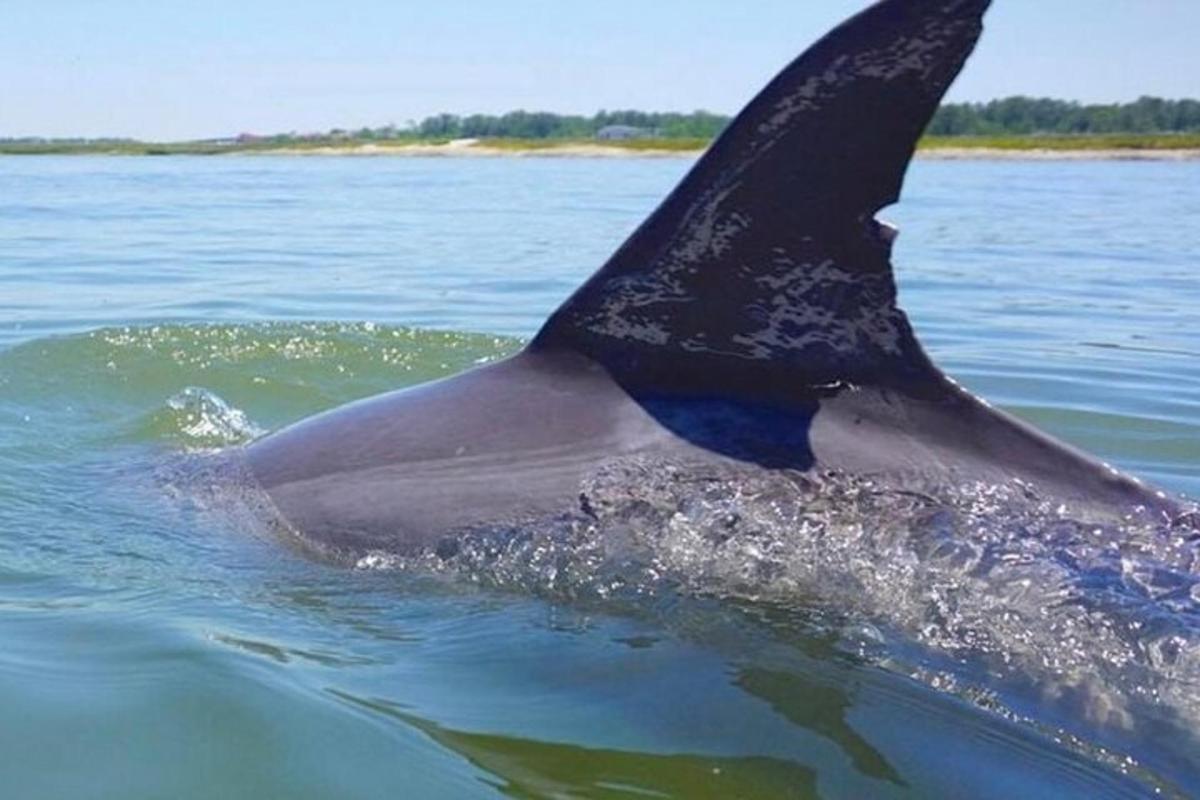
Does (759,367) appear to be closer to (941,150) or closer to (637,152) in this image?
(941,150)

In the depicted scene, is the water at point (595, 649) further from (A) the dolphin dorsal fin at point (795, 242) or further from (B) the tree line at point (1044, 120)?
(B) the tree line at point (1044, 120)

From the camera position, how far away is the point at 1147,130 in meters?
103

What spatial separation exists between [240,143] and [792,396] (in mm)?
119582

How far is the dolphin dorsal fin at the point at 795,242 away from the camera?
404 cm

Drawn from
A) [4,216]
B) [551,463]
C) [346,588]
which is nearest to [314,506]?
[346,588]

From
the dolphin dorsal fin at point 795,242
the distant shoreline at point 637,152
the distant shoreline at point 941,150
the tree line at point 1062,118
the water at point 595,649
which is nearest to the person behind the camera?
the water at point 595,649

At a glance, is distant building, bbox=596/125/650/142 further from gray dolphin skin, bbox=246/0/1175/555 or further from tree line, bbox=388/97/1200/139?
gray dolphin skin, bbox=246/0/1175/555

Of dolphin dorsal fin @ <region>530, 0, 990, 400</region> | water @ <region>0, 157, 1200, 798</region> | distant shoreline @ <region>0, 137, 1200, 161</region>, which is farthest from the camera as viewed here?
distant shoreline @ <region>0, 137, 1200, 161</region>

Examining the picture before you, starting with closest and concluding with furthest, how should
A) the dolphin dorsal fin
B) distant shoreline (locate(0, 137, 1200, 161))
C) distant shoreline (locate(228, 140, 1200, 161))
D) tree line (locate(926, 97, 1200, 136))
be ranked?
the dolphin dorsal fin, distant shoreline (locate(228, 140, 1200, 161)), distant shoreline (locate(0, 137, 1200, 161)), tree line (locate(926, 97, 1200, 136))

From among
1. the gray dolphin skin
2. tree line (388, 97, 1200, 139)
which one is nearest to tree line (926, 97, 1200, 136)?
tree line (388, 97, 1200, 139)

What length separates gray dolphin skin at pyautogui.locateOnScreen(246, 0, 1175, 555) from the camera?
163 inches

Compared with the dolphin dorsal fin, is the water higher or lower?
lower

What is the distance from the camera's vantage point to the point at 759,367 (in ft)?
15.0

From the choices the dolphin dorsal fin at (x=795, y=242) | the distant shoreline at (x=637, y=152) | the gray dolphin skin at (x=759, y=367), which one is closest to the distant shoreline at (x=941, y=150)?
the distant shoreline at (x=637, y=152)
